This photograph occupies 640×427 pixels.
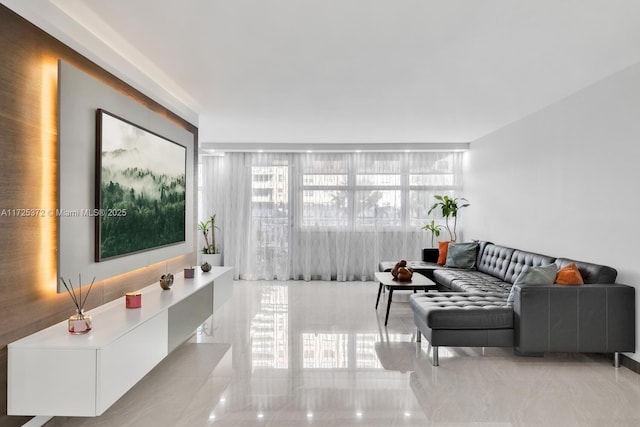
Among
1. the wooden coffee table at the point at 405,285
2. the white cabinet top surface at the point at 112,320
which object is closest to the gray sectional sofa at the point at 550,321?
the wooden coffee table at the point at 405,285

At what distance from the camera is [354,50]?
3.30 metres

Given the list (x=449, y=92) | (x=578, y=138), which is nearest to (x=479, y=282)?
(x=578, y=138)

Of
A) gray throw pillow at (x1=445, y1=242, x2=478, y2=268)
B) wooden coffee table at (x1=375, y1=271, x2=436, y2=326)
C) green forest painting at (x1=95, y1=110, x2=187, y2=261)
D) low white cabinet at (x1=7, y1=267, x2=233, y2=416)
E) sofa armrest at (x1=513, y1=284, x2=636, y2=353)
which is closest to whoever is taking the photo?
low white cabinet at (x1=7, y1=267, x2=233, y2=416)

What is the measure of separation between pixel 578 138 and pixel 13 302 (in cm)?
488

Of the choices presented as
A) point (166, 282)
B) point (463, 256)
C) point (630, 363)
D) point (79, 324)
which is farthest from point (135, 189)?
point (463, 256)

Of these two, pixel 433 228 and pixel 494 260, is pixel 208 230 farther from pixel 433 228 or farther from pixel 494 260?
pixel 494 260

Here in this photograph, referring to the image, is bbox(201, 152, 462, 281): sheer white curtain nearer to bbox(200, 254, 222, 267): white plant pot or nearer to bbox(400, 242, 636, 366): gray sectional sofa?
bbox(200, 254, 222, 267): white plant pot

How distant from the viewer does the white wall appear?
362 cm

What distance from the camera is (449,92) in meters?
4.43

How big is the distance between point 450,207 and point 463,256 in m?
1.39

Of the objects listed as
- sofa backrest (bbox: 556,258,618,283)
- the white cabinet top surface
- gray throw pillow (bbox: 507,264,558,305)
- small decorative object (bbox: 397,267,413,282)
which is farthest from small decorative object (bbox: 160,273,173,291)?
A: sofa backrest (bbox: 556,258,618,283)

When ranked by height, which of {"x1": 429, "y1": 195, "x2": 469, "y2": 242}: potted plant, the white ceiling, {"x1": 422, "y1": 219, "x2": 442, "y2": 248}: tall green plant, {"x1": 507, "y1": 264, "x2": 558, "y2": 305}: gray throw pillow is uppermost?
the white ceiling

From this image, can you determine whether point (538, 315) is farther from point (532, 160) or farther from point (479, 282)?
point (532, 160)

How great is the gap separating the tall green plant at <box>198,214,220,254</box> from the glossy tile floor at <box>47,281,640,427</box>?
3.51 m
